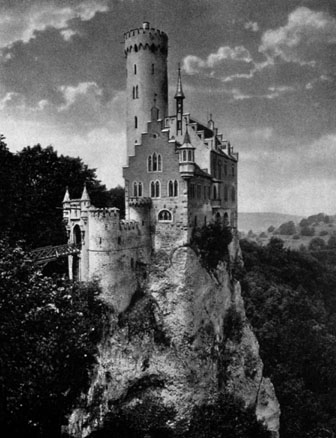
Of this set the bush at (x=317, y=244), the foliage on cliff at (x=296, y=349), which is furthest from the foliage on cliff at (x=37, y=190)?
the bush at (x=317, y=244)

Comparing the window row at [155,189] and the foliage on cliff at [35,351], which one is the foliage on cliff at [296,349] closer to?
the window row at [155,189]

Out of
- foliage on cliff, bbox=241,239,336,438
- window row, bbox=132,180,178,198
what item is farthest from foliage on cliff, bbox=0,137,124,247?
foliage on cliff, bbox=241,239,336,438

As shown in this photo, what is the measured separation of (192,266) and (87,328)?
45.9 feet

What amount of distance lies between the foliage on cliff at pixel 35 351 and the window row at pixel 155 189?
1677 centimetres

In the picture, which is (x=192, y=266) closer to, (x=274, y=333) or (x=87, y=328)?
(x=87, y=328)

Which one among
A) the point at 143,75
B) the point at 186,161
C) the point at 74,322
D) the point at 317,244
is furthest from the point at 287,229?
the point at 74,322

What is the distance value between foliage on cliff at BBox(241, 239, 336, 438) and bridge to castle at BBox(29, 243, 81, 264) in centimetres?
2792

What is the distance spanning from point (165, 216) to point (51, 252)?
12457mm

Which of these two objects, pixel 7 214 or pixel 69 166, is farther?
pixel 69 166

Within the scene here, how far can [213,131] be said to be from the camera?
53750 mm

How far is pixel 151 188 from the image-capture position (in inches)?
1737

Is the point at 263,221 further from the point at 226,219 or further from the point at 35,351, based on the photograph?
the point at 35,351

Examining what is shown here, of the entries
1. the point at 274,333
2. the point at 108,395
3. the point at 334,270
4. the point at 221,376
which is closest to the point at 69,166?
the point at 108,395

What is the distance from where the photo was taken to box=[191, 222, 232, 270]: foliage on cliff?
43.9 m
